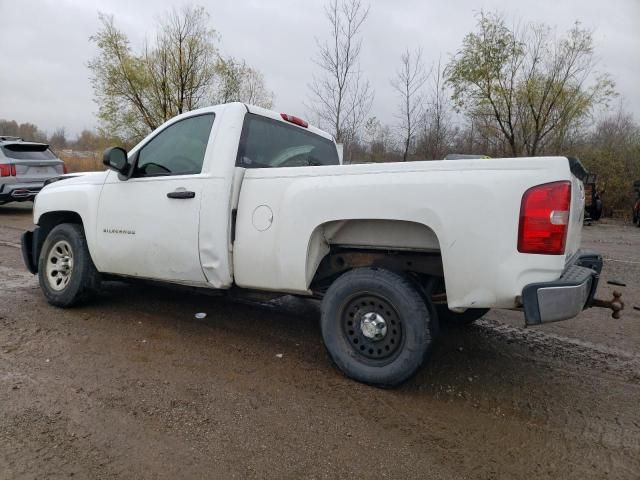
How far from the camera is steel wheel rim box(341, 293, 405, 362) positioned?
2.92m

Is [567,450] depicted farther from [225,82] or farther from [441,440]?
[225,82]

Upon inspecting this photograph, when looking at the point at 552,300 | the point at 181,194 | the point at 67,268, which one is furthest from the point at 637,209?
the point at 67,268

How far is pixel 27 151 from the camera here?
12.2 metres

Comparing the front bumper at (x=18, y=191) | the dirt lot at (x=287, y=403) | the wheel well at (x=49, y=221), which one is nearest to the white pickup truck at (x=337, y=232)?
the wheel well at (x=49, y=221)

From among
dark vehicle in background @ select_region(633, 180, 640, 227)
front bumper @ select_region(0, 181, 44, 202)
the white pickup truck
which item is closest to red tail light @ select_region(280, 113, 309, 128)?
the white pickup truck

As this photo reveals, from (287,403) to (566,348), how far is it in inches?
104

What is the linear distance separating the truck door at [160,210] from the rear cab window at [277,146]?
352 millimetres

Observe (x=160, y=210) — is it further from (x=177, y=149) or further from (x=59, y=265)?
(x=59, y=265)

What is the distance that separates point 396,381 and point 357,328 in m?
0.43

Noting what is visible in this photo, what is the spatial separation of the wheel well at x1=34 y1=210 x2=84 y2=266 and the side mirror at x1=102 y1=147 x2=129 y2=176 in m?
1.07

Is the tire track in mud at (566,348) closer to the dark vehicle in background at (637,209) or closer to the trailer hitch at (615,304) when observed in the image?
the trailer hitch at (615,304)

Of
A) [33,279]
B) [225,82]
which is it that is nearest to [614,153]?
[225,82]

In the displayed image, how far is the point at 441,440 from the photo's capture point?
244cm

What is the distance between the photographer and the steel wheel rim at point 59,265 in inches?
176
